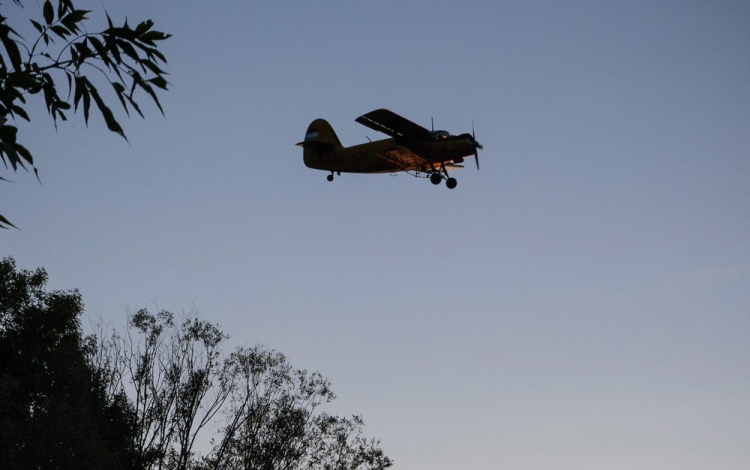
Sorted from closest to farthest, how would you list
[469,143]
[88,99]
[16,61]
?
1. [16,61]
2. [88,99]
3. [469,143]

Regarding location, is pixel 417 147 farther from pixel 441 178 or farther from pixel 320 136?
pixel 320 136

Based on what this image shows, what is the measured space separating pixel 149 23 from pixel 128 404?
2793cm

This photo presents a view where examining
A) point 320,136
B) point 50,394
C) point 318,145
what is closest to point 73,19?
point 50,394

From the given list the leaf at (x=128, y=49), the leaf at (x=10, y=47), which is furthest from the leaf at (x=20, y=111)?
the leaf at (x=128, y=49)

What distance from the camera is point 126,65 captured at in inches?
201

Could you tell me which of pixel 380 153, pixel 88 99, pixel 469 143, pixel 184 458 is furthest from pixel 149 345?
pixel 88 99

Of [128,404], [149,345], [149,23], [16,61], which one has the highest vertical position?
[149,345]

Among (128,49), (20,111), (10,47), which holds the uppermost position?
(128,49)

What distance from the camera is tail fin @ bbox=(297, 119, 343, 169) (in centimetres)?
4828

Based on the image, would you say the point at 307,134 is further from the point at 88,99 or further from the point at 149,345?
the point at 88,99

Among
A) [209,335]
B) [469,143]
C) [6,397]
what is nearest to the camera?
[6,397]

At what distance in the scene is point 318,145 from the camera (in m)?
48.5

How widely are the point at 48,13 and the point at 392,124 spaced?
3590 cm

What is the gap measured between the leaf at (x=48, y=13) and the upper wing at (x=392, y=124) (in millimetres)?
35472
